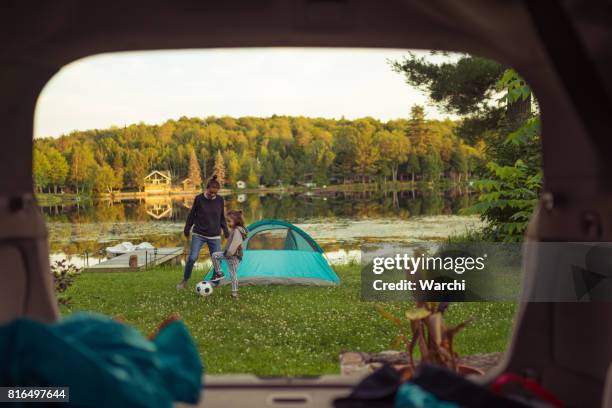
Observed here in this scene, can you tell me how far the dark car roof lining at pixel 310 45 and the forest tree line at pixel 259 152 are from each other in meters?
12.3

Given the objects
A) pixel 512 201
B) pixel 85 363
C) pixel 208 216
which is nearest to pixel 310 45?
pixel 85 363

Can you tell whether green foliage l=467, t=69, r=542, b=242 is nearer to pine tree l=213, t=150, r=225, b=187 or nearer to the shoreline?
the shoreline

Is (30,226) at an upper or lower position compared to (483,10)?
lower

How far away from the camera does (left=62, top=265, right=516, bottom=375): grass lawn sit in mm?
5305

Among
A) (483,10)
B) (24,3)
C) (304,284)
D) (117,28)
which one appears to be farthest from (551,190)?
(304,284)

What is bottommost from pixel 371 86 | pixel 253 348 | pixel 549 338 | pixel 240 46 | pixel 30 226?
pixel 253 348

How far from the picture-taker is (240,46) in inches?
46.9

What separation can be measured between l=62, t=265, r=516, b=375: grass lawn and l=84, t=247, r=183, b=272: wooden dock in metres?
1.32

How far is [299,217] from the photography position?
14.8m

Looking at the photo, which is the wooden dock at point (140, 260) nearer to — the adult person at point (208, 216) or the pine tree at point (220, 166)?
the pine tree at point (220, 166)

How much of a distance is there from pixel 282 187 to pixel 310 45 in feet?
45.5

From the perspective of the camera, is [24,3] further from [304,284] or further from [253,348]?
[304,284]

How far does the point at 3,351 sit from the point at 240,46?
2.49 feet

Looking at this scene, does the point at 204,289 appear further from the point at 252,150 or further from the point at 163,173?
the point at 252,150
